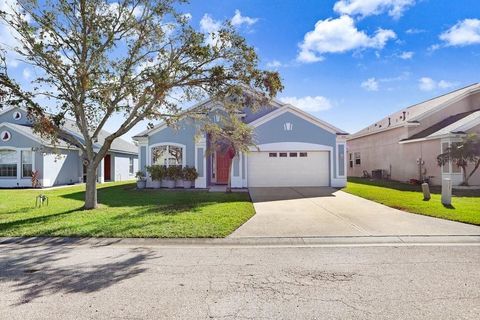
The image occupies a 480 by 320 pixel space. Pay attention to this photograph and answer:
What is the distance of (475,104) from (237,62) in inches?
771

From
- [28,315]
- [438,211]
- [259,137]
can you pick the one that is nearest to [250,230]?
[28,315]

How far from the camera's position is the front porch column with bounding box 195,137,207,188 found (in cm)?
1877

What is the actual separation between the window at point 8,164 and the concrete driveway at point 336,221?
16.8 meters

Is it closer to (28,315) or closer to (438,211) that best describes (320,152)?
(438,211)

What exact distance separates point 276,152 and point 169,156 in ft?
21.3

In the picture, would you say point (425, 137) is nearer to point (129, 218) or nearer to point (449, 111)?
point (449, 111)

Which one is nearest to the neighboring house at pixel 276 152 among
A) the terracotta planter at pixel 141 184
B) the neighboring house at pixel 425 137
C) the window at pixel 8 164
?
the terracotta planter at pixel 141 184

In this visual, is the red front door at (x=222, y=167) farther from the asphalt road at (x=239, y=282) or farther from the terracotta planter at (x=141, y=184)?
the asphalt road at (x=239, y=282)

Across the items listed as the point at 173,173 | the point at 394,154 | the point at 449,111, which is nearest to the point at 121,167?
the point at 173,173

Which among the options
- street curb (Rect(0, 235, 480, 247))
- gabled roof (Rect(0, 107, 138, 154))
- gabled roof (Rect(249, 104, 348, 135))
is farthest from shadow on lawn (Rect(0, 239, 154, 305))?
gabled roof (Rect(0, 107, 138, 154))

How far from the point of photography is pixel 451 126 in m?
19.0

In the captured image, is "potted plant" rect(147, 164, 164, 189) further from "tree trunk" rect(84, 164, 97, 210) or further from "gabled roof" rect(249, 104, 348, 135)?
"tree trunk" rect(84, 164, 97, 210)

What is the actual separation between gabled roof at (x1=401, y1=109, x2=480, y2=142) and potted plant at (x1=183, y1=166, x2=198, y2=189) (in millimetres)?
14208

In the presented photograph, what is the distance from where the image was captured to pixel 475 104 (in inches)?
845
